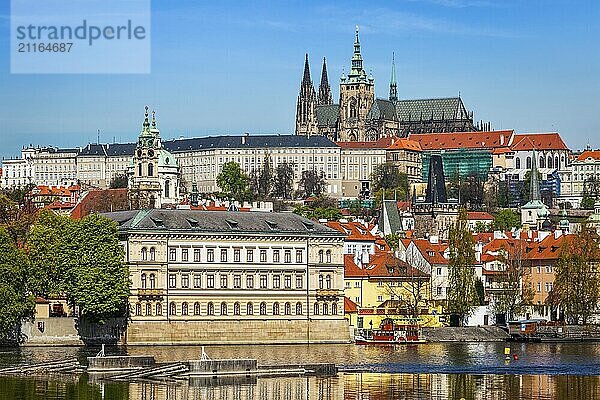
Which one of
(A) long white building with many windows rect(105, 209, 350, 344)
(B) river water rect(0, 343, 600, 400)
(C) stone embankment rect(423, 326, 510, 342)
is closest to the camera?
(B) river water rect(0, 343, 600, 400)

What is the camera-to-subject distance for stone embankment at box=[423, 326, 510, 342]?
284ft

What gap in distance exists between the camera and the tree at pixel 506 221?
170375 millimetres

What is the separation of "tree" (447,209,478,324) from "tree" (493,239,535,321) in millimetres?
3459

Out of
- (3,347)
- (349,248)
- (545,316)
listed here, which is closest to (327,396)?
(3,347)

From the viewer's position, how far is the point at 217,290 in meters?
80.1

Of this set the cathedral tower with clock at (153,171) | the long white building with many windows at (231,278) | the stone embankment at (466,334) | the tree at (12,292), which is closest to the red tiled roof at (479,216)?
the cathedral tower with clock at (153,171)

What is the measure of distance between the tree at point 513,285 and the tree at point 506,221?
203 feet

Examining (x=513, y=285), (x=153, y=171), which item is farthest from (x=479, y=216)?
(x=513, y=285)

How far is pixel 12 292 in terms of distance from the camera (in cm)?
7469

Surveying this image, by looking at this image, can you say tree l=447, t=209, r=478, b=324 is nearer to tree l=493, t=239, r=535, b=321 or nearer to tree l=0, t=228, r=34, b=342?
tree l=493, t=239, r=535, b=321

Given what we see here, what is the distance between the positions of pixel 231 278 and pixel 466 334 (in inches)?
594

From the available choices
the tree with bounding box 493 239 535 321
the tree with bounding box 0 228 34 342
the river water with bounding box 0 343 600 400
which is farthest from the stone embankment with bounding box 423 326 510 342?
the tree with bounding box 0 228 34 342

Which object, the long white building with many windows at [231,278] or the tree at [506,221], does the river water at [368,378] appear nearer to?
the long white building with many windows at [231,278]

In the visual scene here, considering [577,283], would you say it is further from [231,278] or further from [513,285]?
[231,278]
